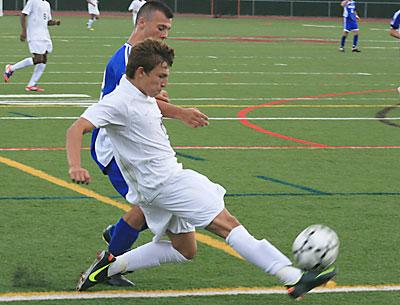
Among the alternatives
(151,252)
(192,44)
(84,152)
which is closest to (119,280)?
(151,252)

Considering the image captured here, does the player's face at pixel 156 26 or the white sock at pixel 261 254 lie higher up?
the player's face at pixel 156 26

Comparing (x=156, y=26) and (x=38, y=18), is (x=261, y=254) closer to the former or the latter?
(x=156, y=26)

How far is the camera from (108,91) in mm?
7312

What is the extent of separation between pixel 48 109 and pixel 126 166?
33.8 feet

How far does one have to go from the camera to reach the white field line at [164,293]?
6.67 m

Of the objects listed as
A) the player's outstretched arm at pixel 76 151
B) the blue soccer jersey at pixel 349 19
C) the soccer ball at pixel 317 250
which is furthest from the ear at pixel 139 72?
the blue soccer jersey at pixel 349 19

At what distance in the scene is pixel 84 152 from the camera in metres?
12.6

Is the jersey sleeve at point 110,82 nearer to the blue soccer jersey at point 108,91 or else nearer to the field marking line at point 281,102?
the blue soccer jersey at point 108,91

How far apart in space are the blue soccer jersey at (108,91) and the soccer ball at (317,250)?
149 cm

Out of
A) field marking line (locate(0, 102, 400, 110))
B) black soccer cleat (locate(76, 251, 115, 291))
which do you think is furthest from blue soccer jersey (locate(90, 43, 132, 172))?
field marking line (locate(0, 102, 400, 110))

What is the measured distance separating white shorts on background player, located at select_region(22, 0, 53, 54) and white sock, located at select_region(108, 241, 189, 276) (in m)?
13.5

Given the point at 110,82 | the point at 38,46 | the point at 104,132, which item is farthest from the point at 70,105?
the point at 104,132

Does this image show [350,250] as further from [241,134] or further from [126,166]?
[241,134]

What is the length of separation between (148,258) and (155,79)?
1.19 meters
